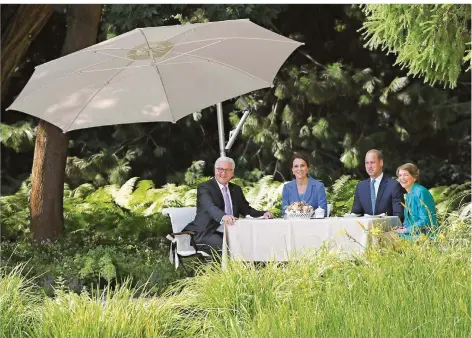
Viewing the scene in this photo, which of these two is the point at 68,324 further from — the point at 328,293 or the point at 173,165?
the point at 173,165

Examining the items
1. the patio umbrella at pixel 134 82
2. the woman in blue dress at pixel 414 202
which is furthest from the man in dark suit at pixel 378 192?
the patio umbrella at pixel 134 82

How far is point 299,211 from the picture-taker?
23.5 feet

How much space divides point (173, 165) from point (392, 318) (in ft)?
Result: 39.3

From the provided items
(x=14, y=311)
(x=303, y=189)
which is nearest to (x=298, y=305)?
(x=14, y=311)

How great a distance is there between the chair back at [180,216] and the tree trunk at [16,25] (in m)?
3.32

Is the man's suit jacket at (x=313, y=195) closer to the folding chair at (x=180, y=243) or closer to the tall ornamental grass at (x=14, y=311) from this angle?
the folding chair at (x=180, y=243)

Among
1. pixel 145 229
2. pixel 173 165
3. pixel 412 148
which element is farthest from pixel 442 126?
pixel 145 229

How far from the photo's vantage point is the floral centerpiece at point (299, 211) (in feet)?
23.5

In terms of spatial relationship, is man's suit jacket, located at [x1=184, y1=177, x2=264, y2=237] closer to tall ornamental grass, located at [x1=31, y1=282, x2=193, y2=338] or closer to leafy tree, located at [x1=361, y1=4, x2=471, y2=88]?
leafy tree, located at [x1=361, y1=4, x2=471, y2=88]

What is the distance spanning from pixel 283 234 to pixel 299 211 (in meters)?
0.24

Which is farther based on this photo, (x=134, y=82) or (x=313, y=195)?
(x=134, y=82)

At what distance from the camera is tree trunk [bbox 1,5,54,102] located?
10445mm

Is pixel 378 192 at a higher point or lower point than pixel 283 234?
higher

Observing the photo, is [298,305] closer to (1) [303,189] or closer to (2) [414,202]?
(2) [414,202]
